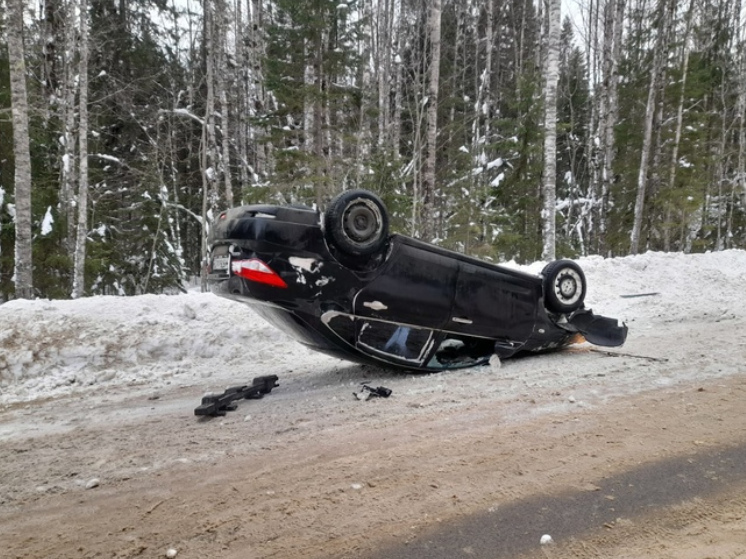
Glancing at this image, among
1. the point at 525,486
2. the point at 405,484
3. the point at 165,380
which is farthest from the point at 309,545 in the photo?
the point at 165,380

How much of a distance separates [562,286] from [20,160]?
996 centimetres

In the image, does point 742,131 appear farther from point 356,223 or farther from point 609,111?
point 356,223

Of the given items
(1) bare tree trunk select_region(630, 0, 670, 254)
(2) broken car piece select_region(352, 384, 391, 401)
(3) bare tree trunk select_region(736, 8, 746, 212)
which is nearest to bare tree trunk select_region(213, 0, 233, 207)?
(2) broken car piece select_region(352, 384, 391, 401)

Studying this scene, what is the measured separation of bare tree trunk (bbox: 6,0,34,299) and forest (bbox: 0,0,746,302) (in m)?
0.03

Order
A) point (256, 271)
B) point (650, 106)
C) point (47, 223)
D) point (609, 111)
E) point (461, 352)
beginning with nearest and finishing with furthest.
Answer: point (256, 271) < point (461, 352) < point (47, 223) < point (650, 106) < point (609, 111)

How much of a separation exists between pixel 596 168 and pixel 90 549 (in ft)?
84.2

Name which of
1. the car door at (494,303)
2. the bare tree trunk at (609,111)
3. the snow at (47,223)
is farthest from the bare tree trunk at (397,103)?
the car door at (494,303)

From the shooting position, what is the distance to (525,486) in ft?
7.50

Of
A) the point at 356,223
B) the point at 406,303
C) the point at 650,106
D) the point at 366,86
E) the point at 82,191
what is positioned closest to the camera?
the point at 356,223

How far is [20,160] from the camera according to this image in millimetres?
8961

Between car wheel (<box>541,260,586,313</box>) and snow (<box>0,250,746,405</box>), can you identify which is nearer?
car wheel (<box>541,260,586,313</box>)

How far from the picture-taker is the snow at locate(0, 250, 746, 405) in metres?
5.21

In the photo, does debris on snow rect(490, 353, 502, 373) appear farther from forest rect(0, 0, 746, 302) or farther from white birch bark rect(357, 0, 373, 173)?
white birch bark rect(357, 0, 373, 173)

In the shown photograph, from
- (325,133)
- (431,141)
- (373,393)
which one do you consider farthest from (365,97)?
(373,393)
